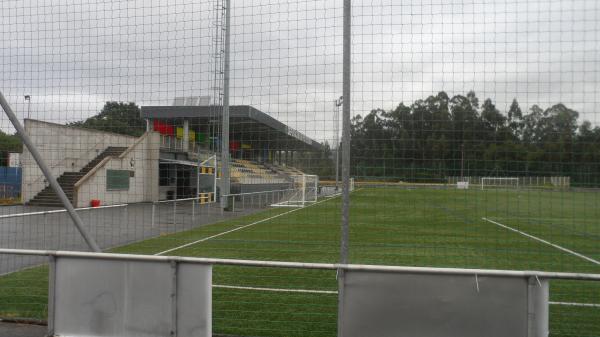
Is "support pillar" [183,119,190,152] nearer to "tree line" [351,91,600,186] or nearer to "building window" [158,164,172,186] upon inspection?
"building window" [158,164,172,186]

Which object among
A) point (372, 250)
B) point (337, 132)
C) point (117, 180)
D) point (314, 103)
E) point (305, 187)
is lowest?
point (372, 250)

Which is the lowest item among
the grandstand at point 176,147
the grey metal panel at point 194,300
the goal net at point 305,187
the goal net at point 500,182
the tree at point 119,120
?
the grey metal panel at point 194,300

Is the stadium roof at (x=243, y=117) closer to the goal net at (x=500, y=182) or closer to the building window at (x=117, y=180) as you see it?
the building window at (x=117, y=180)

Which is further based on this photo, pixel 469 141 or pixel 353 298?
pixel 469 141

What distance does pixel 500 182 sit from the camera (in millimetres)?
5145

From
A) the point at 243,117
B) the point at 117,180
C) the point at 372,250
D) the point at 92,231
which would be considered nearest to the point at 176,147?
the point at 117,180

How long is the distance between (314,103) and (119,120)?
2457 mm

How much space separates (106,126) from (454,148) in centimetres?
392

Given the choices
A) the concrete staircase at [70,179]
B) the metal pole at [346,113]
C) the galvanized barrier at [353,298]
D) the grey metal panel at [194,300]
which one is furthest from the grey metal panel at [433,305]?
the concrete staircase at [70,179]

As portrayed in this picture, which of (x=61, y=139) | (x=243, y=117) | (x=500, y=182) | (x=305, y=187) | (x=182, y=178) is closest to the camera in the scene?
(x=500, y=182)

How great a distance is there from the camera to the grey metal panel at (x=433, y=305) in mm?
3564

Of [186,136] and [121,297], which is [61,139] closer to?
[186,136]

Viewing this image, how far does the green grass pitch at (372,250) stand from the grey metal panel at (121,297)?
1.09m

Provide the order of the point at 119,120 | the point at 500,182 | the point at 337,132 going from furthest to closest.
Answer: the point at 119,120, the point at 500,182, the point at 337,132
